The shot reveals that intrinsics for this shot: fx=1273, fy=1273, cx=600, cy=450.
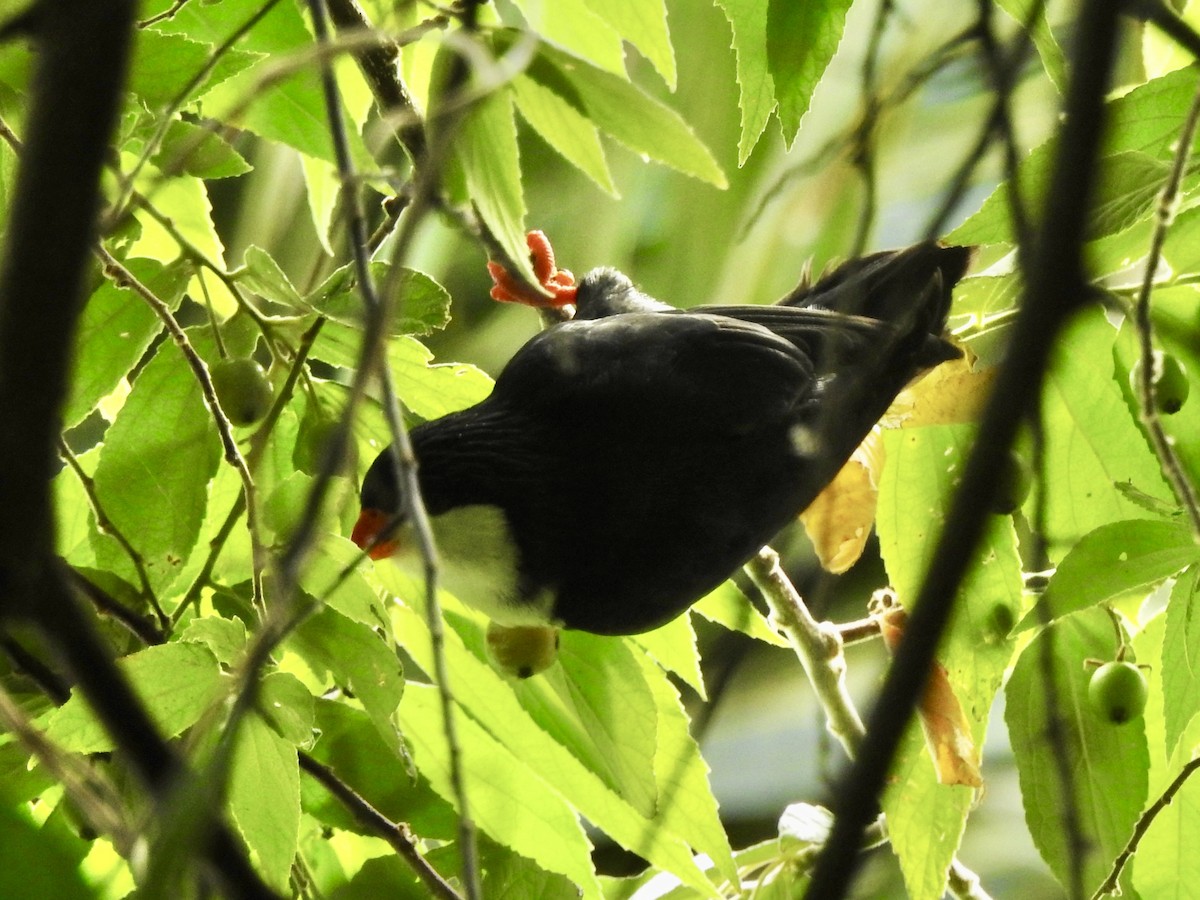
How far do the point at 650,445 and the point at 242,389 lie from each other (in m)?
0.46

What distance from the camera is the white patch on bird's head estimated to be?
119 cm

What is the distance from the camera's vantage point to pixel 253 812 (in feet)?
2.75

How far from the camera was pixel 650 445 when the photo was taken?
132cm

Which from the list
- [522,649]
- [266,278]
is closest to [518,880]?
[522,649]

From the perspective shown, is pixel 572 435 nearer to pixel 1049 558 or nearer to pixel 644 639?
pixel 644 639

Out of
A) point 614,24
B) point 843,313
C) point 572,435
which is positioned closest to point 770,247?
point 843,313

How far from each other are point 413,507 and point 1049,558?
30.7 inches

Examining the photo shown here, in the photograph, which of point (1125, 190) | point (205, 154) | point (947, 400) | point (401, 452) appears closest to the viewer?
point (401, 452)

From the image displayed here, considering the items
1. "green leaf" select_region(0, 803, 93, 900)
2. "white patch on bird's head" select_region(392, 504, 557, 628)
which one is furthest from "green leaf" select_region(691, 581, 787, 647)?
"green leaf" select_region(0, 803, 93, 900)

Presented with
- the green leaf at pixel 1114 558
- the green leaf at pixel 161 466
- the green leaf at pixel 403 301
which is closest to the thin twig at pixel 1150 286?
the green leaf at pixel 1114 558

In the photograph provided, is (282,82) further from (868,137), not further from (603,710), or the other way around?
(603,710)

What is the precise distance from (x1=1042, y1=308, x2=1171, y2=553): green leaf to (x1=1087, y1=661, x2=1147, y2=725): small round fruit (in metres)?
0.11

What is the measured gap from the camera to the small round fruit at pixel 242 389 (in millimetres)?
1003

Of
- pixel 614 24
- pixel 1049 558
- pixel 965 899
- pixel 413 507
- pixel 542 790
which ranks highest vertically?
pixel 614 24
